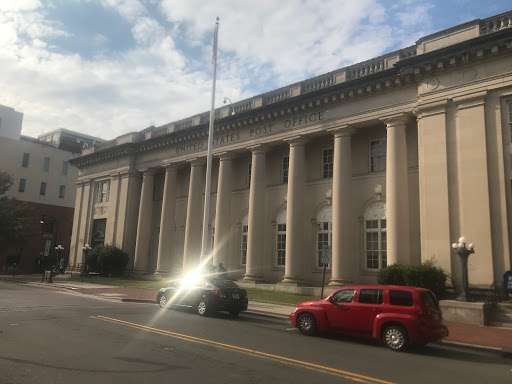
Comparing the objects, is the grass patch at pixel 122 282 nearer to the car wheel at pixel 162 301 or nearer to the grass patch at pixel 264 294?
the grass patch at pixel 264 294

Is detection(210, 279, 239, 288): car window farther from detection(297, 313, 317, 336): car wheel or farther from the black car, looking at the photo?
detection(297, 313, 317, 336): car wheel

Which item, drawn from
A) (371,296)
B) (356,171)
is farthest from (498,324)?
(356,171)

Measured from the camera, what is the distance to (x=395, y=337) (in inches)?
415

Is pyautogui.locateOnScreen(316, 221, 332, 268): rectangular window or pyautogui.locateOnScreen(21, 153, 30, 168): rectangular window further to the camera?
pyautogui.locateOnScreen(21, 153, 30, 168): rectangular window

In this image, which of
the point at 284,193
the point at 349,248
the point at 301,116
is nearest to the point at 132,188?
the point at 284,193

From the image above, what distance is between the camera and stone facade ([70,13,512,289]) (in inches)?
758

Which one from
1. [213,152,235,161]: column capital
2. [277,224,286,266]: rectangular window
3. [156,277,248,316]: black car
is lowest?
[156,277,248,316]: black car

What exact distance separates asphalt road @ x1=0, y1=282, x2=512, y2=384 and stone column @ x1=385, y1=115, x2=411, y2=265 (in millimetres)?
9736

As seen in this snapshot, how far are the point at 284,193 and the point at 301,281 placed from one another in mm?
6679

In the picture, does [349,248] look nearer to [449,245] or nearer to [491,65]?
[449,245]

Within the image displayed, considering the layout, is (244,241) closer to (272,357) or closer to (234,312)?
(234,312)

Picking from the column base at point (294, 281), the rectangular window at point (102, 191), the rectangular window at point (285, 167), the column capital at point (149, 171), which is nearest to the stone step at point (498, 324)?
the column base at point (294, 281)

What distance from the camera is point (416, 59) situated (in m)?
21.3

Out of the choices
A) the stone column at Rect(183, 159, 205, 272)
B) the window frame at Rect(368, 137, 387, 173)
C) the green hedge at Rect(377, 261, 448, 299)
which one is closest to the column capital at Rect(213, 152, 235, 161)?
the stone column at Rect(183, 159, 205, 272)
